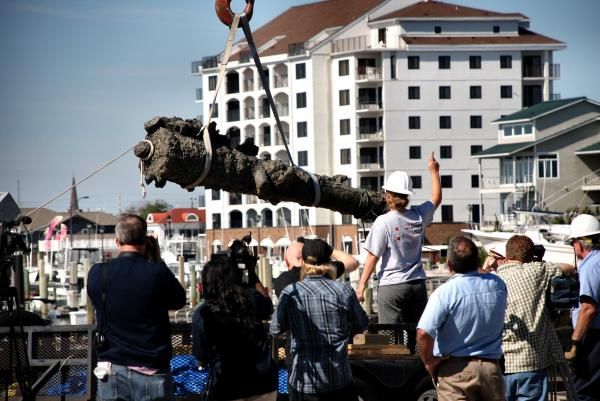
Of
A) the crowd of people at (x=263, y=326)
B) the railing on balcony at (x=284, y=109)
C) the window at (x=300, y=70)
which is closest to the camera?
the crowd of people at (x=263, y=326)

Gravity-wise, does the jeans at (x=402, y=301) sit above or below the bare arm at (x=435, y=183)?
below

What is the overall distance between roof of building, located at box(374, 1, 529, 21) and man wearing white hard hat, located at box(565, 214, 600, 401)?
9211 cm

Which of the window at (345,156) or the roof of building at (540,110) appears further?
the window at (345,156)

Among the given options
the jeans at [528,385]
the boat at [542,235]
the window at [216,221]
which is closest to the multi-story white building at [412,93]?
the window at [216,221]

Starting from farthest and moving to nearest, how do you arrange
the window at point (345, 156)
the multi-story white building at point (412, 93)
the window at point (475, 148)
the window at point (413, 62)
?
the window at point (475, 148)
the window at point (345, 156)
the multi-story white building at point (412, 93)
the window at point (413, 62)

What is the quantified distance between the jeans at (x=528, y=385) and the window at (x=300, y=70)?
3682 inches

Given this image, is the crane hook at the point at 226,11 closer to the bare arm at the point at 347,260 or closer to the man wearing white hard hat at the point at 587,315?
the bare arm at the point at 347,260

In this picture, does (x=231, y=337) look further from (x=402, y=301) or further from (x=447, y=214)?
(x=447, y=214)

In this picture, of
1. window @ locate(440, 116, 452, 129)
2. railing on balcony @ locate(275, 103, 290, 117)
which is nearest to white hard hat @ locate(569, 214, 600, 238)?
window @ locate(440, 116, 452, 129)

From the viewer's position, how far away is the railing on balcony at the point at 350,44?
100750 mm

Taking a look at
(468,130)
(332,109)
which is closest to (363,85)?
(332,109)

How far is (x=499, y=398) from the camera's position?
8.95m

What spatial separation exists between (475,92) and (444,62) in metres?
→ 3.98

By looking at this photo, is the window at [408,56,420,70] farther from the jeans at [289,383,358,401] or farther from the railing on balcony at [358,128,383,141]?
the jeans at [289,383,358,401]
